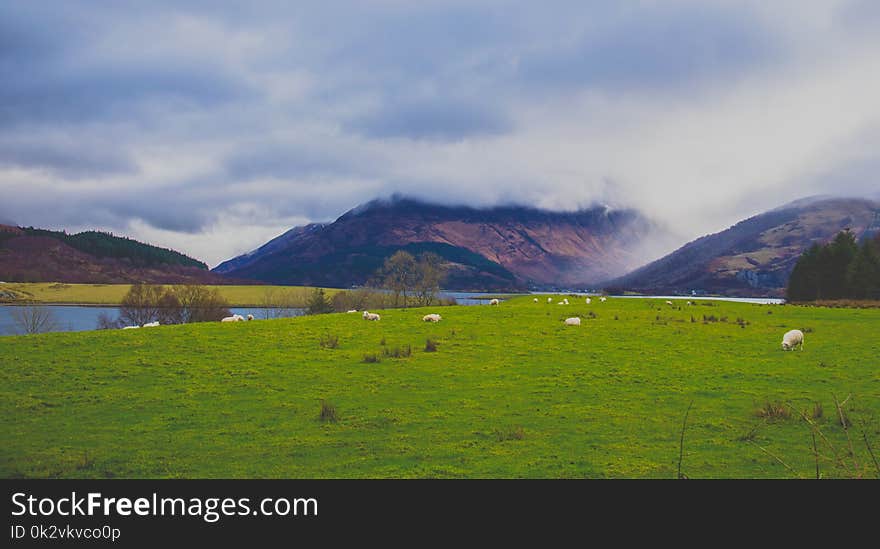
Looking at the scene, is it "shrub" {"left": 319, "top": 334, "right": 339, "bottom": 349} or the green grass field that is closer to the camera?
the green grass field

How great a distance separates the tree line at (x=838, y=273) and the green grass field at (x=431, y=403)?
4748 cm

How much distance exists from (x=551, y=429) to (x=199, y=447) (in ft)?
23.9

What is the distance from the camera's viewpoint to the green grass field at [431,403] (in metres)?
9.59

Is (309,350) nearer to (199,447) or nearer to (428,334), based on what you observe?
(428,334)

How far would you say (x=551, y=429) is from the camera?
11.9 meters

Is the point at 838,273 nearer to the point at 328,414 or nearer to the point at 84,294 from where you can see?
the point at 328,414

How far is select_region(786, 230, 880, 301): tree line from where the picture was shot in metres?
65.6

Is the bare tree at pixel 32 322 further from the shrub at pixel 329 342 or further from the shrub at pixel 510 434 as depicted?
the shrub at pixel 510 434

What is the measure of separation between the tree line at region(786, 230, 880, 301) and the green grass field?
47.5 meters

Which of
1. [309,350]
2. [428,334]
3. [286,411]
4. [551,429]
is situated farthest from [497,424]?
[428,334]

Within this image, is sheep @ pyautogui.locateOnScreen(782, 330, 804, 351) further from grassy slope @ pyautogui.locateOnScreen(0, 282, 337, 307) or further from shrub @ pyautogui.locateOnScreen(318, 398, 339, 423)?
grassy slope @ pyautogui.locateOnScreen(0, 282, 337, 307)

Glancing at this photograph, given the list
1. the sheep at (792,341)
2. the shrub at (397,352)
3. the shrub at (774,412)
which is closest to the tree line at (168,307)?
the shrub at (397,352)

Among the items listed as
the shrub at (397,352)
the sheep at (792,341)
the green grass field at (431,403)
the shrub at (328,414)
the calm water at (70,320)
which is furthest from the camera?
the calm water at (70,320)

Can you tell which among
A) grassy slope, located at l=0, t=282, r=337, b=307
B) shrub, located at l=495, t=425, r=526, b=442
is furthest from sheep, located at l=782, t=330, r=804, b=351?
grassy slope, located at l=0, t=282, r=337, b=307
